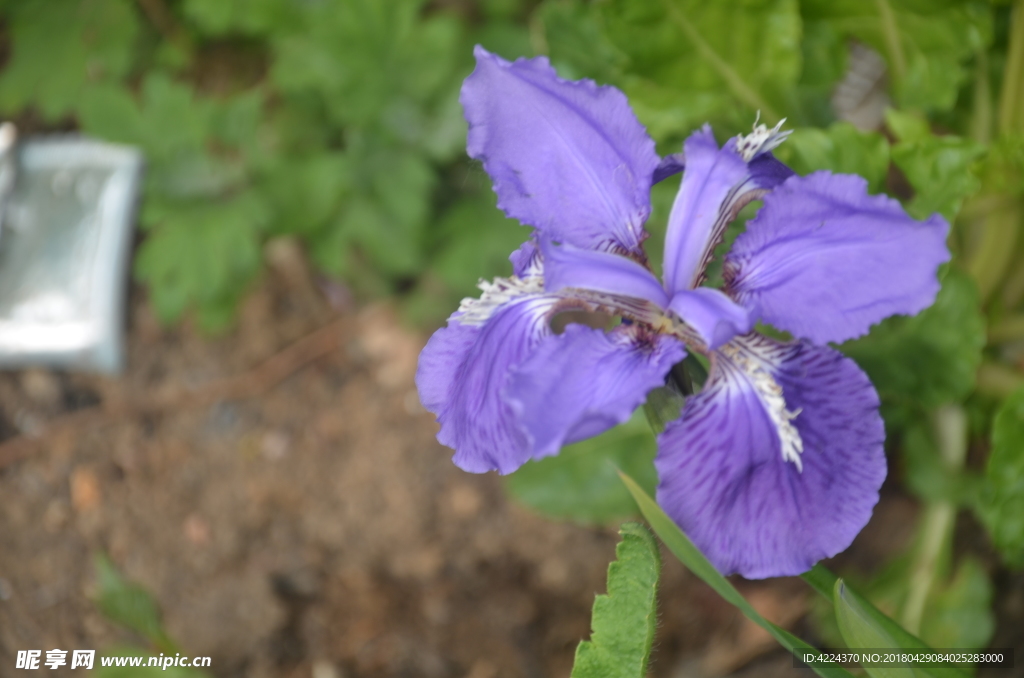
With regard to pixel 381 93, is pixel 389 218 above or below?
below

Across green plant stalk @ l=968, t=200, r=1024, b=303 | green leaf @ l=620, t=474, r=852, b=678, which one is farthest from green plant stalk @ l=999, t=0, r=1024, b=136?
green leaf @ l=620, t=474, r=852, b=678

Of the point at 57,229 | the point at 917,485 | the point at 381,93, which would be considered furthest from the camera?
the point at 57,229

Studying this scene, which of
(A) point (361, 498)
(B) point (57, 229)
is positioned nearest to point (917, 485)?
(A) point (361, 498)

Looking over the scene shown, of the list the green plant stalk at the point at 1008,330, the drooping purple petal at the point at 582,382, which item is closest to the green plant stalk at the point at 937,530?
the green plant stalk at the point at 1008,330

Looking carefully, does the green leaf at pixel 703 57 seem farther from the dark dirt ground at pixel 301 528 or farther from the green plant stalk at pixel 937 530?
the dark dirt ground at pixel 301 528

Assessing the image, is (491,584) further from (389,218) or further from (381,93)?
(381,93)

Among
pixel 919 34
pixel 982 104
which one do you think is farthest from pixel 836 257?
pixel 982 104

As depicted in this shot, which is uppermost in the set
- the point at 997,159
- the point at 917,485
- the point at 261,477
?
the point at 997,159

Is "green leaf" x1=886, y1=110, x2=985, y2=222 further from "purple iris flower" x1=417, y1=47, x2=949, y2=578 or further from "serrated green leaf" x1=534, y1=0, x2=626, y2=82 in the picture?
"serrated green leaf" x1=534, y1=0, x2=626, y2=82
